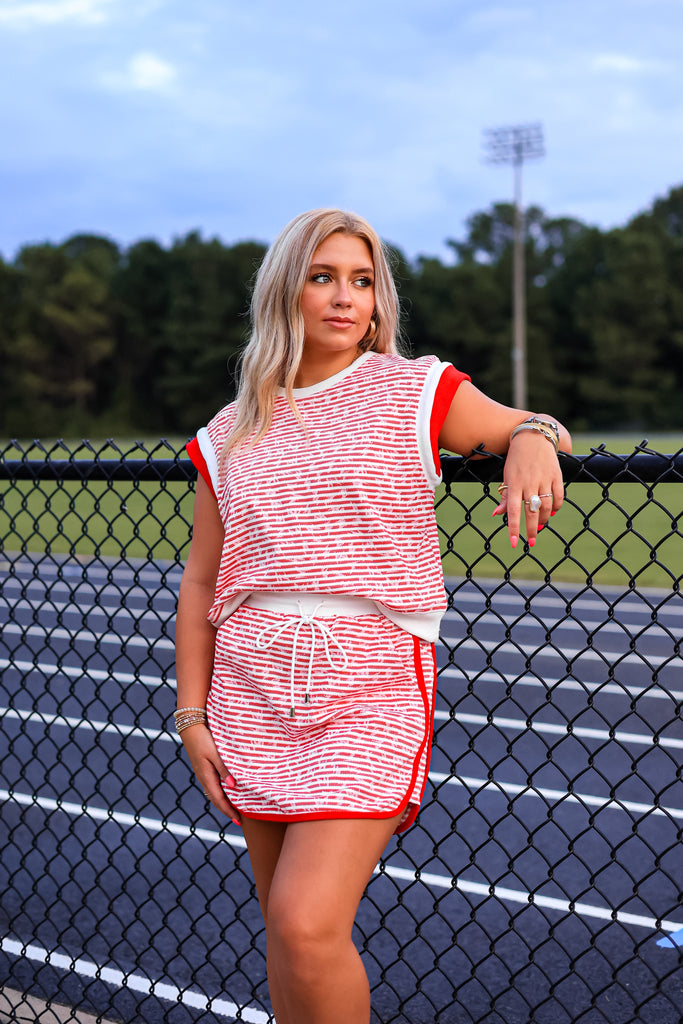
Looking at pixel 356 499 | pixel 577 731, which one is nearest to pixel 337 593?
pixel 356 499

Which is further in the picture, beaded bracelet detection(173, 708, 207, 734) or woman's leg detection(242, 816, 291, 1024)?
beaded bracelet detection(173, 708, 207, 734)

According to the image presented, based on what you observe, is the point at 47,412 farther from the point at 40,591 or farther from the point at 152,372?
the point at 40,591

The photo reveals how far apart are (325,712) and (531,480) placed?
54 centimetres

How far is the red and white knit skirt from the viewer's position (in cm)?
165

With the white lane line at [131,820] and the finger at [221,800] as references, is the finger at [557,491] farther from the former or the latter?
the white lane line at [131,820]

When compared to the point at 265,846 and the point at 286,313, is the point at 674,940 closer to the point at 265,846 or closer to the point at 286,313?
the point at 265,846

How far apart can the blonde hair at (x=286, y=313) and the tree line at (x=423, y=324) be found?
163ft

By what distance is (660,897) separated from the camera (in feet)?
11.9

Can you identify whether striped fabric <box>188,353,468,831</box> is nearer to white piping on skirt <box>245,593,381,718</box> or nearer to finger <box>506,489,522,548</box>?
white piping on skirt <box>245,593,381,718</box>

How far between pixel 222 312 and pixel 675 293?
25138 millimetres

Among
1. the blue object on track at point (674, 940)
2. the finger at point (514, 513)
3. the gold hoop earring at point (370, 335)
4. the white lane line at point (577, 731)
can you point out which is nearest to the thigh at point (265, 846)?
the finger at point (514, 513)

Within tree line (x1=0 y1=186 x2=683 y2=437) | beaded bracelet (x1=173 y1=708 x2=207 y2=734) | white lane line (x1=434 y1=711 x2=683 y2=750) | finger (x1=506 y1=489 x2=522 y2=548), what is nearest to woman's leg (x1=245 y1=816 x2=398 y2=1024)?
→ beaded bracelet (x1=173 y1=708 x2=207 y2=734)

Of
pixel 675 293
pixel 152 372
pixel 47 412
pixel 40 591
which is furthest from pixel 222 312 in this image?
pixel 40 591

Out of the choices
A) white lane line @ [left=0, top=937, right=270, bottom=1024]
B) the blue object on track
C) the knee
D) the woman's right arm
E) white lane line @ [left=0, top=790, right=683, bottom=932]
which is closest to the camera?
the knee
